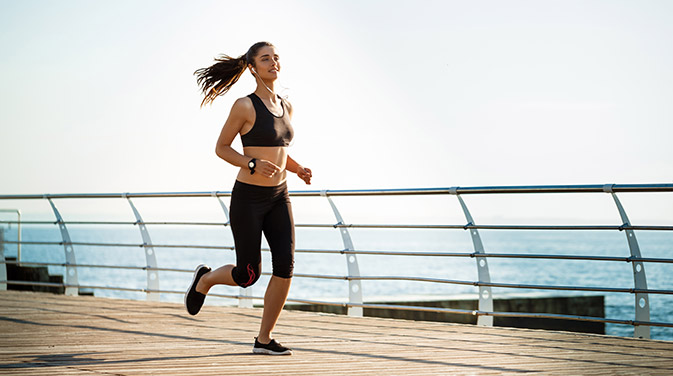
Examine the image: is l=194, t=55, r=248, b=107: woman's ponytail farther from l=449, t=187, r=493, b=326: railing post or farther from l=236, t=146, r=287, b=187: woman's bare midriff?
l=449, t=187, r=493, b=326: railing post

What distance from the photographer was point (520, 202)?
105438 millimetres

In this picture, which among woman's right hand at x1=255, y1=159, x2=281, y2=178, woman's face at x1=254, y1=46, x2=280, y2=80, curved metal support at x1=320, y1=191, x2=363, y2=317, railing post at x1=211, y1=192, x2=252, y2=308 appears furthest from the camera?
railing post at x1=211, y1=192, x2=252, y2=308

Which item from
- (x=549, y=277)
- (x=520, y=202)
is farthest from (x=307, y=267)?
(x=520, y=202)

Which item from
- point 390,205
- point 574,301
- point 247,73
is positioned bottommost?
point 574,301

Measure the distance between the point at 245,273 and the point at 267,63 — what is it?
107 cm

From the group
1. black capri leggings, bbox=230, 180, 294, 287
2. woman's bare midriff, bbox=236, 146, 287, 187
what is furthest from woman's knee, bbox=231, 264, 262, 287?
woman's bare midriff, bbox=236, 146, 287, 187

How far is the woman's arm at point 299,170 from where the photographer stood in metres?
4.50

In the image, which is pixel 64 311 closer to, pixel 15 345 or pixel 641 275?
pixel 15 345

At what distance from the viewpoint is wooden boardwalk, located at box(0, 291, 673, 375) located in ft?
12.7

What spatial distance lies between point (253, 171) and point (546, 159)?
74869 millimetres

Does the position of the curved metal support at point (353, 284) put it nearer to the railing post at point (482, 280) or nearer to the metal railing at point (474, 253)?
the metal railing at point (474, 253)

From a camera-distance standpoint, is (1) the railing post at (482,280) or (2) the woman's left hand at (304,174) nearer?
(2) the woman's left hand at (304,174)

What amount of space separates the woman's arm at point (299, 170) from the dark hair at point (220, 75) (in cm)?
54

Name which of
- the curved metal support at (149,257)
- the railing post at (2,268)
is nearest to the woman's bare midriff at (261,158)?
the curved metal support at (149,257)
